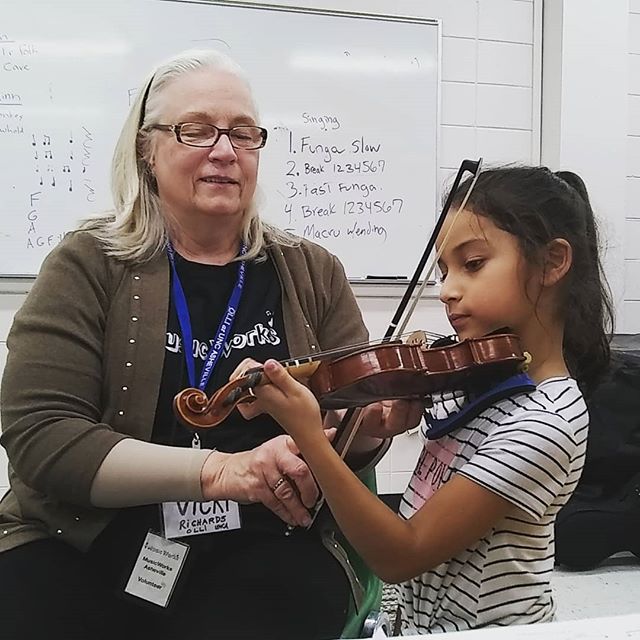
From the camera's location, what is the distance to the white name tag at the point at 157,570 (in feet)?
3.55

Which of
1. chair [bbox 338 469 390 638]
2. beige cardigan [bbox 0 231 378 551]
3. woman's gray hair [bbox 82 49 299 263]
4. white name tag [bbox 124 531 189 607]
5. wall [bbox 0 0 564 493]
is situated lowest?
chair [bbox 338 469 390 638]

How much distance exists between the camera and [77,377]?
3.68ft

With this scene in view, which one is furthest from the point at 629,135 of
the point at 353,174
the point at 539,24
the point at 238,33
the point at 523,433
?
the point at 523,433

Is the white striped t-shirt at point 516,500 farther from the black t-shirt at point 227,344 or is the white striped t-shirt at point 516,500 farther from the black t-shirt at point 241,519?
the black t-shirt at point 227,344

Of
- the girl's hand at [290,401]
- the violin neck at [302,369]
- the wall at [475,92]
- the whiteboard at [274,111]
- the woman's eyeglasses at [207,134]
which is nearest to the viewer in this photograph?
the girl's hand at [290,401]

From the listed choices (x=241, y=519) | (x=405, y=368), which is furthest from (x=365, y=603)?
(x=405, y=368)

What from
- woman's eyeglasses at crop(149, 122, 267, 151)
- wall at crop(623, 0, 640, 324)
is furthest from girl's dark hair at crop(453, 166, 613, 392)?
wall at crop(623, 0, 640, 324)

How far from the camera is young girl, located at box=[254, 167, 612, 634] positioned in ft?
3.09

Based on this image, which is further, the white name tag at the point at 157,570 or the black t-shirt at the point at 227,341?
the black t-shirt at the point at 227,341

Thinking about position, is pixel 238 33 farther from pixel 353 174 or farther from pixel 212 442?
pixel 212 442

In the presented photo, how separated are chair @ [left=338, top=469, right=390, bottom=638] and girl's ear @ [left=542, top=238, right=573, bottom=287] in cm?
42

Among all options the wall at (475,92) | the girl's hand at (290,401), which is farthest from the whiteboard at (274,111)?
the girl's hand at (290,401)

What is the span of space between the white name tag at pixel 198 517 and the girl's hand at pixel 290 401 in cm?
31

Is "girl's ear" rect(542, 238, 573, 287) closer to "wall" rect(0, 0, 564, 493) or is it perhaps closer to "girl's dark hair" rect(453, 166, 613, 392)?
"girl's dark hair" rect(453, 166, 613, 392)
